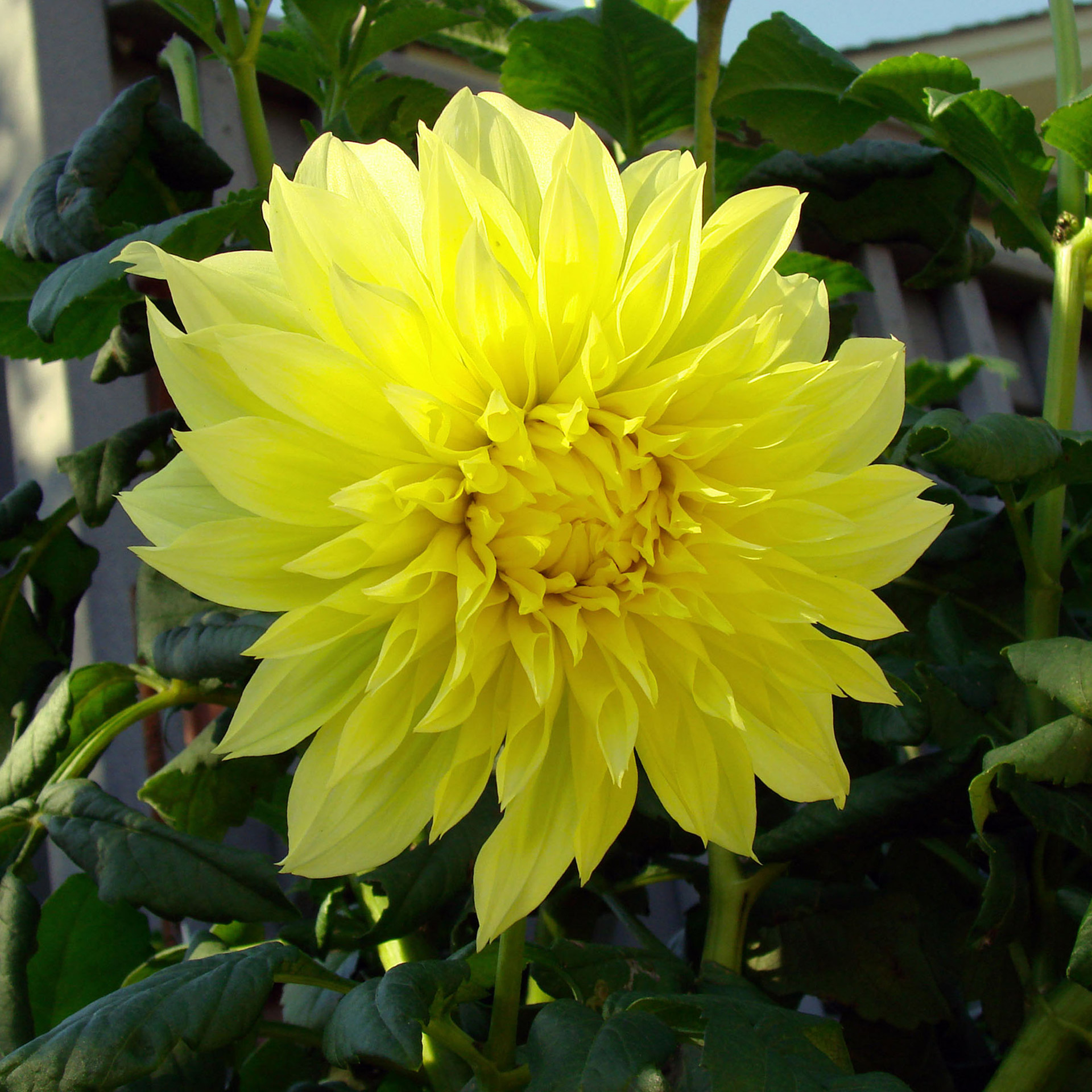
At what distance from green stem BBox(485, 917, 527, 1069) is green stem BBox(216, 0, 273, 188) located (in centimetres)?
56

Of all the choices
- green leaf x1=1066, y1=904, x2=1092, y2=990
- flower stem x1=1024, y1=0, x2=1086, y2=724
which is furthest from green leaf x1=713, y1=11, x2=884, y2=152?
green leaf x1=1066, y1=904, x2=1092, y2=990

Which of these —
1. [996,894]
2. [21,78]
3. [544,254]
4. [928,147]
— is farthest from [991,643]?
[21,78]

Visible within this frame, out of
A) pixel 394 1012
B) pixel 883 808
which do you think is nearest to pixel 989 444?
pixel 883 808

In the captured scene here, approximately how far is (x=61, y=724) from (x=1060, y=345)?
0.78m

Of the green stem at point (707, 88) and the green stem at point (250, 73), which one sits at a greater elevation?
the green stem at point (250, 73)

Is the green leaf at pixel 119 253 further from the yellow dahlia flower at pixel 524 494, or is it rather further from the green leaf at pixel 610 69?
the green leaf at pixel 610 69

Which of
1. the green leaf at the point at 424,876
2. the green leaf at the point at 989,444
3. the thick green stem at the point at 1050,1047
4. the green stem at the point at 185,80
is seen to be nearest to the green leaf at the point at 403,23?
the green stem at the point at 185,80

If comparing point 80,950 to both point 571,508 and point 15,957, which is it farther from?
point 571,508

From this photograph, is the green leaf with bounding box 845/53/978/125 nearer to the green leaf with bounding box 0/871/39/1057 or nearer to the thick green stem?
the thick green stem

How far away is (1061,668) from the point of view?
1.91 ft

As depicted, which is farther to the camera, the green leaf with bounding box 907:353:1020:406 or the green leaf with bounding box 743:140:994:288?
the green leaf with bounding box 907:353:1020:406

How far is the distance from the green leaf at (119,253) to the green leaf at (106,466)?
0.39ft

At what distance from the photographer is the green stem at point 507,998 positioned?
1.70 feet

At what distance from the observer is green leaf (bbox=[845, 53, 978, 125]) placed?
0.75 meters
